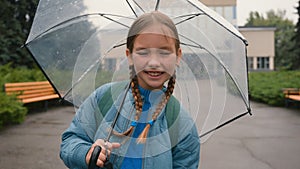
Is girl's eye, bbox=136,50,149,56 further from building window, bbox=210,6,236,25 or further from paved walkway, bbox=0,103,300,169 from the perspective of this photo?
paved walkway, bbox=0,103,300,169

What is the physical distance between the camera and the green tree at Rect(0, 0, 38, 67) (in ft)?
60.4

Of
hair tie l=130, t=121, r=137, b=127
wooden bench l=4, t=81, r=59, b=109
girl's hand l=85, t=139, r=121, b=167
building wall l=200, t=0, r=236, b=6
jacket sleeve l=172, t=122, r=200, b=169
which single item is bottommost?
wooden bench l=4, t=81, r=59, b=109

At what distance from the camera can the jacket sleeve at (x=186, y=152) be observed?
1.67 meters

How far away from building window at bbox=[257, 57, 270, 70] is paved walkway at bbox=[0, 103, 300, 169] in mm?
40434

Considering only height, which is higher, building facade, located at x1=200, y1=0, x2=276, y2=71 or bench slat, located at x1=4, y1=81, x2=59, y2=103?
bench slat, located at x1=4, y1=81, x2=59, y2=103

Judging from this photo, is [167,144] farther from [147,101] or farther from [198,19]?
[198,19]

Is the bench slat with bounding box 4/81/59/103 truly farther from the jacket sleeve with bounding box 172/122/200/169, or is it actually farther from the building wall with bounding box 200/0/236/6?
the jacket sleeve with bounding box 172/122/200/169

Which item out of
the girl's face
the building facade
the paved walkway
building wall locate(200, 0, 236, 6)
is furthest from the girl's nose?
the building facade

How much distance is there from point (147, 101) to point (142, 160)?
0.25 m

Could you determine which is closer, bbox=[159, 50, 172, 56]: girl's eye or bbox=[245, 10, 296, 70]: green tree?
bbox=[159, 50, 172, 56]: girl's eye

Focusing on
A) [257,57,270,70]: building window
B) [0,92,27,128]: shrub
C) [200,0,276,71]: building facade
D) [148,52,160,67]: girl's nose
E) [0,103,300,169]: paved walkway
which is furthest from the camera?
[257,57,270,70]: building window

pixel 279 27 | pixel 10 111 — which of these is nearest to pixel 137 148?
pixel 10 111

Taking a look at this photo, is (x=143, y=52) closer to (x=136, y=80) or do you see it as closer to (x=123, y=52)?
(x=136, y=80)

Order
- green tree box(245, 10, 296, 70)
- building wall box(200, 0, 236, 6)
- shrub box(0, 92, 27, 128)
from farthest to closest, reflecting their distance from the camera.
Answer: green tree box(245, 10, 296, 70) → shrub box(0, 92, 27, 128) → building wall box(200, 0, 236, 6)
